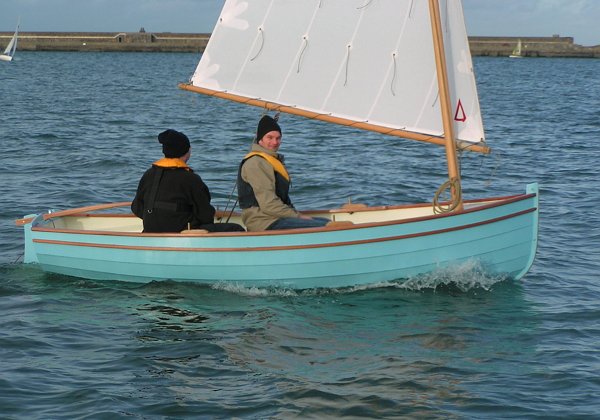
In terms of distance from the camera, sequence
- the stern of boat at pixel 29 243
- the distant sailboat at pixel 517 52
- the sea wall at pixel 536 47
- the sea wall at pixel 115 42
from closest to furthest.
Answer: the stern of boat at pixel 29 243
the distant sailboat at pixel 517 52
the sea wall at pixel 536 47
the sea wall at pixel 115 42

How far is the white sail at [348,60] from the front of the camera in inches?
432

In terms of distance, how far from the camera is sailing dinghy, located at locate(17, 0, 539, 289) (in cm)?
1059

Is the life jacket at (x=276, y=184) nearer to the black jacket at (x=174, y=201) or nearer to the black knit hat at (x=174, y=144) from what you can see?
the black jacket at (x=174, y=201)

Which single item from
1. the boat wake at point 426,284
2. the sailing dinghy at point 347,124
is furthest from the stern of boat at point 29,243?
the boat wake at point 426,284

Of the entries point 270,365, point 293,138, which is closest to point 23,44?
point 293,138

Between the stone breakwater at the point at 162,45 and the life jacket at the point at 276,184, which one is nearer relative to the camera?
the life jacket at the point at 276,184

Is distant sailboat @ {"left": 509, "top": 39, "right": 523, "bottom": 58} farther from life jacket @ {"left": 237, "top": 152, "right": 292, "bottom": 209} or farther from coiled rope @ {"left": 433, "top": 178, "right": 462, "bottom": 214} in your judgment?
life jacket @ {"left": 237, "top": 152, "right": 292, "bottom": 209}

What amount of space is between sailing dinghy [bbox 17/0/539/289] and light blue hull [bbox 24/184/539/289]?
0.5 inches

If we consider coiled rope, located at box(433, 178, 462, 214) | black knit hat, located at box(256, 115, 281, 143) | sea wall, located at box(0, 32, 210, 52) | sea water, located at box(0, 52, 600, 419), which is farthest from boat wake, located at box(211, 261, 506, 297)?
sea wall, located at box(0, 32, 210, 52)

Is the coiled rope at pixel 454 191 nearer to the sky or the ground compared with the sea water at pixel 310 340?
nearer to the sky

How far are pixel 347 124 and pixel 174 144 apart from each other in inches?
74.0

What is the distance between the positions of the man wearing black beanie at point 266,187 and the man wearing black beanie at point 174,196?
0.31 meters

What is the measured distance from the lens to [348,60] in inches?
447

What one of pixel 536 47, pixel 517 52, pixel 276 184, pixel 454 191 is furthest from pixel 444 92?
pixel 536 47
